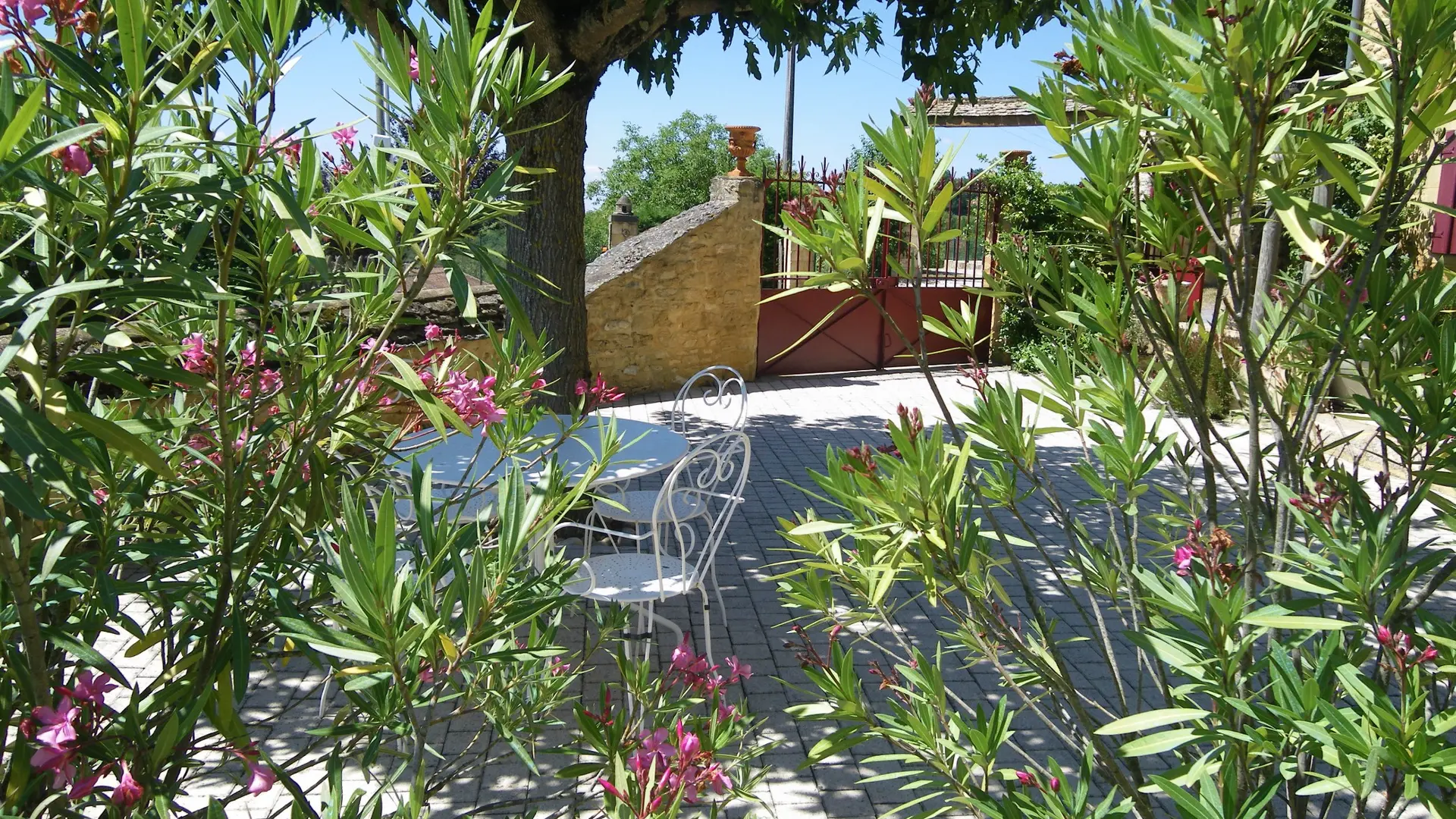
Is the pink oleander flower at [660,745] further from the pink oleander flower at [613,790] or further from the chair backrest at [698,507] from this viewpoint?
the chair backrest at [698,507]

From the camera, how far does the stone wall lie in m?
8.84

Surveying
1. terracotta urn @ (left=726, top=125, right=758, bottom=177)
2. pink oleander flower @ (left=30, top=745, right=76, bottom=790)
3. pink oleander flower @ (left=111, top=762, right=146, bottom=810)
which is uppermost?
terracotta urn @ (left=726, top=125, right=758, bottom=177)

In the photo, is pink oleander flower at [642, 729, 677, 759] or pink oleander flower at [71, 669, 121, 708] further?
pink oleander flower at [642, 729, 677, 759]

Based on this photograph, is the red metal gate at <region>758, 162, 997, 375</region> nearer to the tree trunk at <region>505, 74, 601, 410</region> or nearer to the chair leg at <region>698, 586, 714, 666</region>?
the tree trunk at <region>505, 74, 601, 410</region>

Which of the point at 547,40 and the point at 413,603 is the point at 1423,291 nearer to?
the point at 413,603

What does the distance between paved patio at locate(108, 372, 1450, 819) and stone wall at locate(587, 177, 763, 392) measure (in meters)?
2.34

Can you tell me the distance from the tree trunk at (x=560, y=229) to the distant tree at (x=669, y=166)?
64.9 ft

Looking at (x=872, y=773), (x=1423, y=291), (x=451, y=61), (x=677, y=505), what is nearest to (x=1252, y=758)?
(x=1423, y=291)

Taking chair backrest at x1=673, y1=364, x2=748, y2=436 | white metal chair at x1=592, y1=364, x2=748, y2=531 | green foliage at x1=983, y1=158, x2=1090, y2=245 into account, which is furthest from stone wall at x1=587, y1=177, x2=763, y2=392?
green foliage at x1=983, y1=158, x2=1090, y2=245

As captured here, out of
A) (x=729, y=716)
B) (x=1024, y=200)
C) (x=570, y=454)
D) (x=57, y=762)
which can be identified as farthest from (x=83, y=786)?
(x=1024, y=200)

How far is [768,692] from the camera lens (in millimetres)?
3562

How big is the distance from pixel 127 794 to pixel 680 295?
8.21m

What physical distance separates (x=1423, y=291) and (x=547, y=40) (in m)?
4.33

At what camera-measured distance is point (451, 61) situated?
114cm
